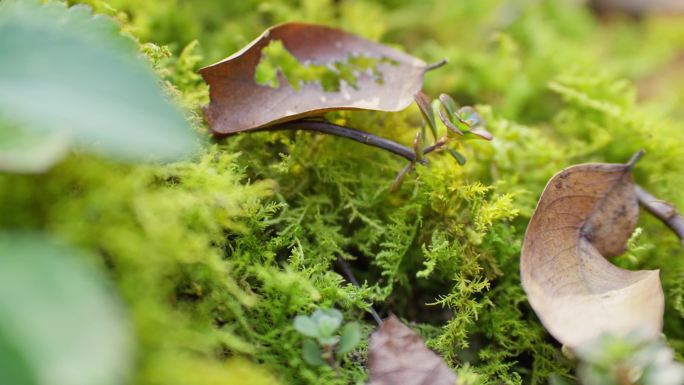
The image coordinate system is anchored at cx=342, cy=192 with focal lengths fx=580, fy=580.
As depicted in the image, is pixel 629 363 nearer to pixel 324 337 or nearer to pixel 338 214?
pixel 324 337

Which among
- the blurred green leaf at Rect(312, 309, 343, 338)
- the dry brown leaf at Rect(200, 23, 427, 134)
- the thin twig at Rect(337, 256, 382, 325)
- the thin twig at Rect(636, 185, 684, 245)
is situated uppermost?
the dry brown leaf at Rect(200, 23, 427, 134)

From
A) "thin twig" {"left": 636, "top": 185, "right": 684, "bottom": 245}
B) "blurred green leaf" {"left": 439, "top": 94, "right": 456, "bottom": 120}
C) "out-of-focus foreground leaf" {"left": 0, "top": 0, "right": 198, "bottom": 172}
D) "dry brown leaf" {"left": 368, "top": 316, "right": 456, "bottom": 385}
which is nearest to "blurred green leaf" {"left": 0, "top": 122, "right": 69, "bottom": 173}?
"out-of-focus foreground leaf" {"left": 0, "top": 0, "right": 198, "bottom": 172}

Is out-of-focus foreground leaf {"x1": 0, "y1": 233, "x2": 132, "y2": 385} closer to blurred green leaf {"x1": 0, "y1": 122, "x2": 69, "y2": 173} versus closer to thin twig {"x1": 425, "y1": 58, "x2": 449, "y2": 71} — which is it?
blurred green leaf {"x1": 0, "y1": 122, "x2": 69, "y2": 173}

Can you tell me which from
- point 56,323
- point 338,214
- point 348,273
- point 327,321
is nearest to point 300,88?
point 338,214

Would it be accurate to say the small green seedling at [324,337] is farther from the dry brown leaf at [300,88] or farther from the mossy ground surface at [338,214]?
the dry brown leaf at [300,88]

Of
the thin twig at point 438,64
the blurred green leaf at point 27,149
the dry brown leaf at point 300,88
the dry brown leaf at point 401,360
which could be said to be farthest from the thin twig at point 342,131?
the blurred green leaf at point 27,149

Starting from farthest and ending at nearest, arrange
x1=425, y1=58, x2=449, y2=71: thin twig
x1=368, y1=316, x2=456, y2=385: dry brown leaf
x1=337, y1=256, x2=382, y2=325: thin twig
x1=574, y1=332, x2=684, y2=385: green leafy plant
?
x1=425, y1=58, x2=449, y2=71: thin twig, x1=337, y1=256, x2=382, y2=325: thin twig, x1=368, y1=316, x2=456, y2=385: dry brown leaf, x1=574, y1=332, x2=684, y2=385: green leafy plant

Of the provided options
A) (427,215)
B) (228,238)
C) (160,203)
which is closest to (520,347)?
(427,215)
